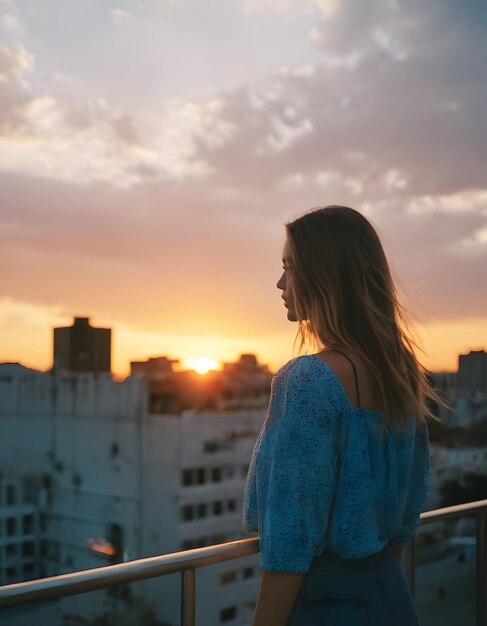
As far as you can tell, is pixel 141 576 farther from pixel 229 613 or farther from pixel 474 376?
pixel 229 613

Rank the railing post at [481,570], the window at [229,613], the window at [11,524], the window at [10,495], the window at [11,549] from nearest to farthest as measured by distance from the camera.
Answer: the railing post at [481,570]
the window at [229,613]
the window at [10,495]
the window at [11,524]
the window at [11,549]

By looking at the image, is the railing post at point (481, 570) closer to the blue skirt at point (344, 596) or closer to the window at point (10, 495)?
the blue skirt at point (344, 596)

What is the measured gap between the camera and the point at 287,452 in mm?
812

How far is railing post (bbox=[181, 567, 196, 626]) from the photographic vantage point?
1110 millimetres

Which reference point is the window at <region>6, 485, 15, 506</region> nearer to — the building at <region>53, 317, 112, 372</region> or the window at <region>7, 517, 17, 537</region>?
the window at <region>7, 517, 17, 537</region>

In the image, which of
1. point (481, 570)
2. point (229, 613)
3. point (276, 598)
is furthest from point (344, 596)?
point (229, 613)

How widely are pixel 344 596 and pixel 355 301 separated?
34 cm

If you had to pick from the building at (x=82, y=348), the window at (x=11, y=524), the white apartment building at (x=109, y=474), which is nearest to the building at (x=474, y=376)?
the white apartment building at (x=109, y=474)

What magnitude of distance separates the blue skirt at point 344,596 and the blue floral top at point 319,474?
0.02 m

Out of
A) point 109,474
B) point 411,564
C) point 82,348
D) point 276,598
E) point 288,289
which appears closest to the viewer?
point 276,598

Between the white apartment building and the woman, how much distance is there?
175 feet

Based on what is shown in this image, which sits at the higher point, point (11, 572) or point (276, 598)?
point (276, 598)

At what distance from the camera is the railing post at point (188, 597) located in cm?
111

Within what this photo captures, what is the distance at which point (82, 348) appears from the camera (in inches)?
2434
